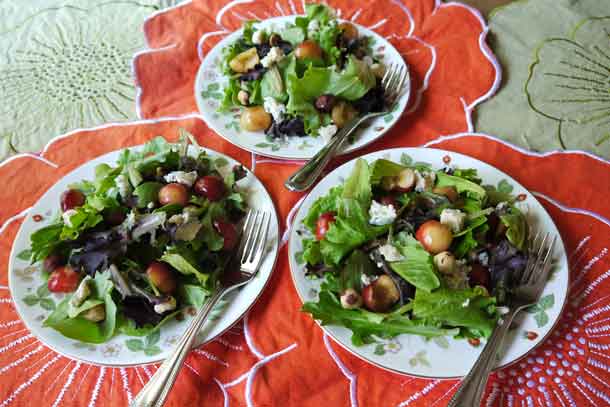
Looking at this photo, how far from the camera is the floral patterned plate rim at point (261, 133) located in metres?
1.16

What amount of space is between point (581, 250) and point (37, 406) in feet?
3.63

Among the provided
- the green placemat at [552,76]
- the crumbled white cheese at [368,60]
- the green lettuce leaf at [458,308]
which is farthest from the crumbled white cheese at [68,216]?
the green placemat at [552,76]

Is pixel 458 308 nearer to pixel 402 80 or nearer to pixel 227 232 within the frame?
pixel 227 232

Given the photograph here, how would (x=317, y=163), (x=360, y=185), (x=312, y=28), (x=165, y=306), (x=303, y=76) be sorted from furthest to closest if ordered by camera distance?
(x=312, y=28) < (x=303, y=76) < (x=317, y=163) < (x=360, y=185) < (x=165, y=306)

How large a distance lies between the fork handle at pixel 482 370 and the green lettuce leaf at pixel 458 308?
0.7 inches

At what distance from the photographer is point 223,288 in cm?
94

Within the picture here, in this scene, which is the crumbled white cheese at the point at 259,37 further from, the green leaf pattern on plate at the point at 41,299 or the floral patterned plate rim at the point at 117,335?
the green leaf pattern on plate at the point at 41,299

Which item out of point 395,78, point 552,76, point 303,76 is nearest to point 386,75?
point 395,78

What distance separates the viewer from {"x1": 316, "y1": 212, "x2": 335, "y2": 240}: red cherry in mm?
964

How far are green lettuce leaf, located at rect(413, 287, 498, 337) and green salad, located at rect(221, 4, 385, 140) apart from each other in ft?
1.57

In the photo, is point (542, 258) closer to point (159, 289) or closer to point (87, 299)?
point (159, 289)

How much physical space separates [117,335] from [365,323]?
460 mm

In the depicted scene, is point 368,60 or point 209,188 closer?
point 209,188

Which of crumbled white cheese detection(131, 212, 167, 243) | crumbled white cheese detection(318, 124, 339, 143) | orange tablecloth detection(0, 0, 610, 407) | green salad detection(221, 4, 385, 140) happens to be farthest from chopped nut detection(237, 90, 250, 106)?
crumbled white cheese detection(131, 212, 167, 243)
